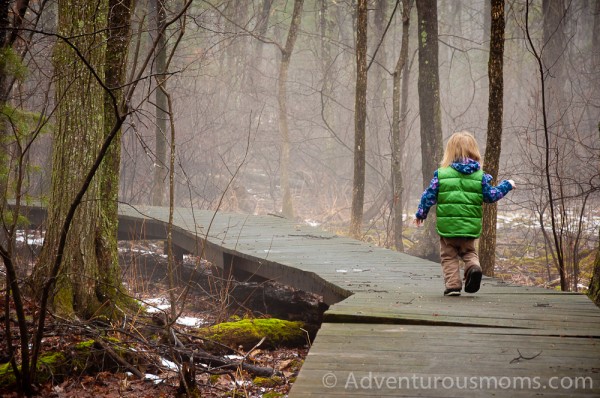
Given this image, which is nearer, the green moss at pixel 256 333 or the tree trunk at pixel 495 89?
the green moss at pixel 256 333

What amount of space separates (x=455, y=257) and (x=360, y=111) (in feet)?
24.5

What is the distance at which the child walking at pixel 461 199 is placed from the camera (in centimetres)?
552

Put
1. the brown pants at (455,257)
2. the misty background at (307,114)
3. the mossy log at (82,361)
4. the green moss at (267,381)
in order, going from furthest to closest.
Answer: the misty background at (307,114)
the brown pants at (455,257)
the green moss at (267,381)
the mossy log at (82,361)

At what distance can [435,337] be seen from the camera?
4035 mm

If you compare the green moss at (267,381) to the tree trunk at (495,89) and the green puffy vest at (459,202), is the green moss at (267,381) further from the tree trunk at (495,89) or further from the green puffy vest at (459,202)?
the tree trunk at (495,89)

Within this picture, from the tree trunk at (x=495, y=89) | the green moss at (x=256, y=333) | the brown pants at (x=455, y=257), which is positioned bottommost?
the green moss at (x=256, y=333)

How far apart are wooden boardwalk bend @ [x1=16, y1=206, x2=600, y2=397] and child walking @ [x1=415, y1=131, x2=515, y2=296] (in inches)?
11.4

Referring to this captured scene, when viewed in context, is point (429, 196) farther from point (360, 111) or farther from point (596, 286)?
point (360, 111)

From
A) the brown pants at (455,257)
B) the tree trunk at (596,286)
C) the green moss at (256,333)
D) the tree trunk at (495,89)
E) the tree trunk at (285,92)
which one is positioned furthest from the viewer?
the tree trunk at (285,92)

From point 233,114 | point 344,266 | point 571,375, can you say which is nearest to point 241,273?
point 344,266

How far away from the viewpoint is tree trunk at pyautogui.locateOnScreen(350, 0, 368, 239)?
40.3 ft

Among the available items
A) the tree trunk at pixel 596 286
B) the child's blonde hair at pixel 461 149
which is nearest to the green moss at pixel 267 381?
the child's blonde hair at pixel 461 149

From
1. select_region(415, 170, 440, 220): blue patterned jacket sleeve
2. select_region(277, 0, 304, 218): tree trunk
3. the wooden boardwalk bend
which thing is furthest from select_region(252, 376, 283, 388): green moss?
select_region(277, 0, 304, 218): tree trunk

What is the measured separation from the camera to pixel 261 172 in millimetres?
29109
